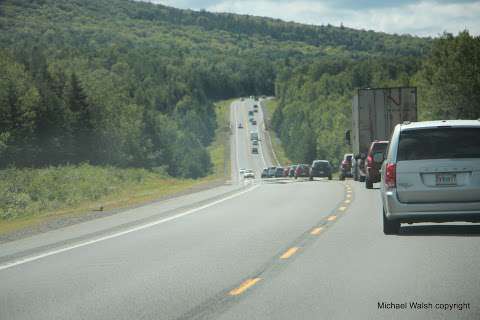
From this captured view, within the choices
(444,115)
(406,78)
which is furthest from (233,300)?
(406,78)

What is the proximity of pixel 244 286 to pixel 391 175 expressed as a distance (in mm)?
5748

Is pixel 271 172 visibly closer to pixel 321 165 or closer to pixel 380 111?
pixel 321 165

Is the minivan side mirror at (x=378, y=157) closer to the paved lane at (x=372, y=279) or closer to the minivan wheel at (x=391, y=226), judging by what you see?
the paved lane at (x=372, y=279)

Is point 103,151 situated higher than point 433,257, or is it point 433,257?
point 433,257

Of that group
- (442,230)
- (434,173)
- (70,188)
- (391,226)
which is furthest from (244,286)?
(70,188)

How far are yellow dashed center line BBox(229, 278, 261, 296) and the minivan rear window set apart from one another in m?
5.41

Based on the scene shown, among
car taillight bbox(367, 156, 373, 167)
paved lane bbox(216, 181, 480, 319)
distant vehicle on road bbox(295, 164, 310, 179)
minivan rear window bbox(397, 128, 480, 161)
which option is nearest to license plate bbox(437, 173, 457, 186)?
minivan rear window bbox(397, 128, 480, 161)

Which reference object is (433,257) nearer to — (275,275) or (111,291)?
(275,275)

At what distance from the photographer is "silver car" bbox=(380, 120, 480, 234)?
15.1 metres

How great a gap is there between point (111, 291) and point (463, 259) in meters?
4.65

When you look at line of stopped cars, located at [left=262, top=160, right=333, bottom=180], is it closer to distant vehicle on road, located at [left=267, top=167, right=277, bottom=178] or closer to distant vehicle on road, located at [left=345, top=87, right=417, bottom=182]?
distant vehicle on road, located at [left=267, top=167, right=277, bottom=178]

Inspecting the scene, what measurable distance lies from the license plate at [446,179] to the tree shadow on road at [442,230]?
910 mm

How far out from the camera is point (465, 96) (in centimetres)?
8988

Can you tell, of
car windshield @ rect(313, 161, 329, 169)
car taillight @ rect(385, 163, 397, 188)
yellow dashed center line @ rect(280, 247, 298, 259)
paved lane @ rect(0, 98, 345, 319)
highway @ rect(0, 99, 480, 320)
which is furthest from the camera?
car windshield @ rect(313, 161, 329, 169)
